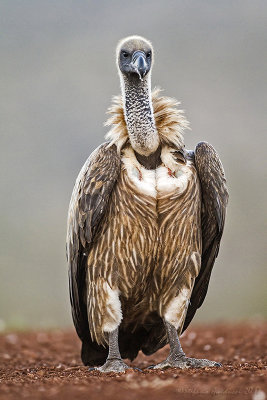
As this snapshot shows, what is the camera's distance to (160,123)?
7977 millimetres

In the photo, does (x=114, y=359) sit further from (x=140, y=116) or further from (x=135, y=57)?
(x=135, y=57)

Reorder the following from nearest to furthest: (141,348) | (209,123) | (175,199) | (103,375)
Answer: (103,375)
(175,199)
(141,348)
(209,123)

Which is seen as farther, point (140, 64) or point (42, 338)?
point (42, 338)

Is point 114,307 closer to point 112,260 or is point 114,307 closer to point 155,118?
point 112,260

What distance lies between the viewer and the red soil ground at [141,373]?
5395 mm

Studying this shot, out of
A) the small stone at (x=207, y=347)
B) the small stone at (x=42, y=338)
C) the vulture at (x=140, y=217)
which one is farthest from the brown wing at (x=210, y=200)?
the small stone at (x=42, y=338)

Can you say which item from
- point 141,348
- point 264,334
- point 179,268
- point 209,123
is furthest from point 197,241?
point 209,123

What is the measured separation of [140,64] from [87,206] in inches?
55.3

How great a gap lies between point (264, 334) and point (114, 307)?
300 cm

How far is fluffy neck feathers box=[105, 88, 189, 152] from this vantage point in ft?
25.9

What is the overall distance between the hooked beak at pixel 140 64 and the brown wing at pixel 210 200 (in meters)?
0.90

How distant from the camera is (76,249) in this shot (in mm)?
7773

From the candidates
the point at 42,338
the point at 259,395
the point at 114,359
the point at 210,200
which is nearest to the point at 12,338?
the point at 42,338

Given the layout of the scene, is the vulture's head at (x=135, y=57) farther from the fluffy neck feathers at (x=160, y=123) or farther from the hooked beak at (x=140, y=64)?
the fluffy neck feathers at (x=160, y=123)
